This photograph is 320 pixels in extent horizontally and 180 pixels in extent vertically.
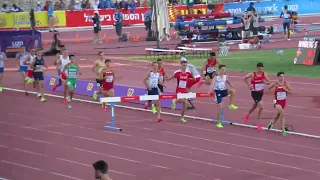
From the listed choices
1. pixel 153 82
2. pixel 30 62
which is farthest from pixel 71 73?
pixel 153 82

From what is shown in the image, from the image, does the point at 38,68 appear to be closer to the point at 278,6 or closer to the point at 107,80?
the point at 107,80

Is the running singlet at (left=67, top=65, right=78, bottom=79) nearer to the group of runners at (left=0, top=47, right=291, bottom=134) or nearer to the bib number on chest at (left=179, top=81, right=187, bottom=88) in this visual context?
the group of runners at (left=0, top=47, right=291, bottom=134)

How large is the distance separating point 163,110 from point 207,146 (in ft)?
16.8

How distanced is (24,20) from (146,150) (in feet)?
112

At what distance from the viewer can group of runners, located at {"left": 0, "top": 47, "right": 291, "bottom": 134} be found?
63.6 feet

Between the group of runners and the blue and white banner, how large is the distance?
31.5 meters

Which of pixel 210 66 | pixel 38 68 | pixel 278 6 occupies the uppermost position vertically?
pixel 278 6

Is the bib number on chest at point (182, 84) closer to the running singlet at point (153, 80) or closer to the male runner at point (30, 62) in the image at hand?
the running singlet at point (153, 80)

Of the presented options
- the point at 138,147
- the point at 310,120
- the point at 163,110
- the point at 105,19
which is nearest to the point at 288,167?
the point at 138,147

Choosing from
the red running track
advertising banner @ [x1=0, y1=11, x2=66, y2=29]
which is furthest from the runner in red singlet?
advertising banner @ [x1=0, y1=11, x2=66, y2=29]

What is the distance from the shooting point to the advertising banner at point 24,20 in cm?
4903

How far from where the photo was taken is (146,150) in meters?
17.3

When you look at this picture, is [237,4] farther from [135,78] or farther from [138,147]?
[138,147]

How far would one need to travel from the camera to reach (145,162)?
16.2 metres
